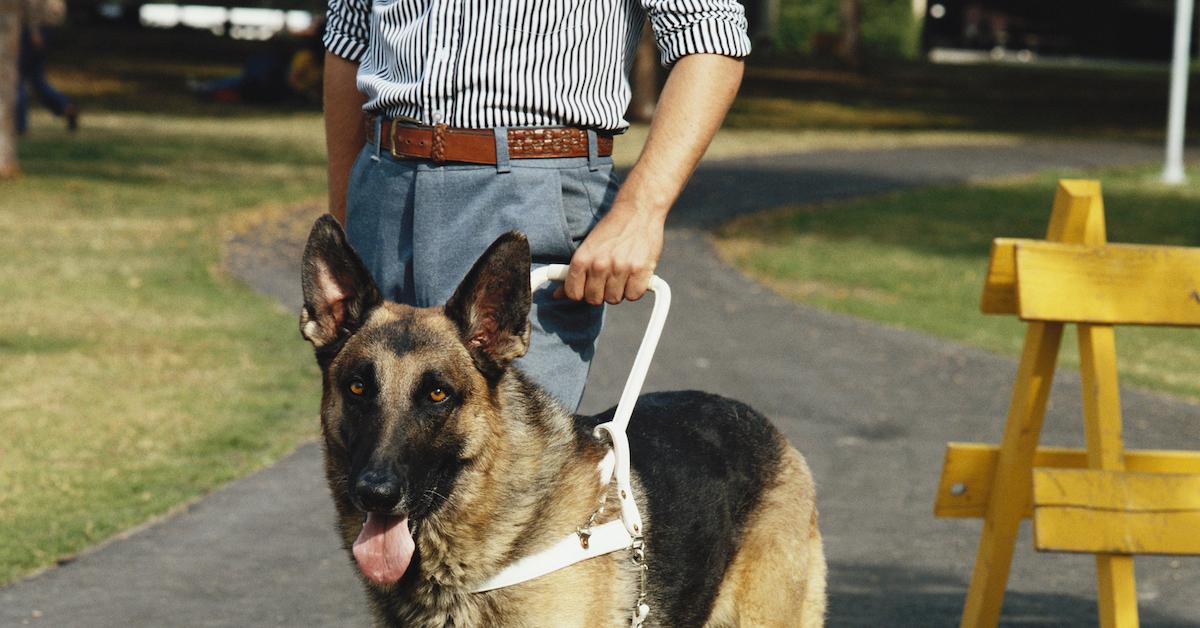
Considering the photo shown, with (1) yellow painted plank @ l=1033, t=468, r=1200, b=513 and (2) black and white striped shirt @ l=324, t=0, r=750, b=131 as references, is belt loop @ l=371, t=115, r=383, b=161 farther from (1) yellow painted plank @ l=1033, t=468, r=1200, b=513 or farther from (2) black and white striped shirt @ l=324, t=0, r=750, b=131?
(1) yellow painted plank @ l=1033, t=468, r=1200, b=513

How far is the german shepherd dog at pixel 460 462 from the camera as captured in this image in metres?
3.26

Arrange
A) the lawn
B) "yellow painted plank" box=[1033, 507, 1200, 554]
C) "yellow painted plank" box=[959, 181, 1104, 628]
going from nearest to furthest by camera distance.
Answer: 1. "yellow painted plank" box=[1033, 507, 1200, 554]
2. "yellow painted plank" box=[959, 181, 1104, 628]
3. the lawn

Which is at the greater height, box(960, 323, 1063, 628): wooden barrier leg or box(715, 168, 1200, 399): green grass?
box(960, 323, 1063, 628): wooden barrier leg

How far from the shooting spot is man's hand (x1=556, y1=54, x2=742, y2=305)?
337 cm

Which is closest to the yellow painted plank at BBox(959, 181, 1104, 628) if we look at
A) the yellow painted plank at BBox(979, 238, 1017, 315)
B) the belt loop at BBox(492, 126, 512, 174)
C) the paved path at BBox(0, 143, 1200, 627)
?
the yellow painted plank at BBox(979, 238, 1017, 315)

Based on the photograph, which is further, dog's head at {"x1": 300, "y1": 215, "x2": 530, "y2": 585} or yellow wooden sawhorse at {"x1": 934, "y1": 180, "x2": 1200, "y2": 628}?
yellow wooden sawhorse at {"x1": 934, "y1": 180, "x2": 1200, "y2": 628}

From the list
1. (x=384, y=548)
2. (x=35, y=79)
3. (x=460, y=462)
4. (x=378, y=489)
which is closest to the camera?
(x=378, y=489)

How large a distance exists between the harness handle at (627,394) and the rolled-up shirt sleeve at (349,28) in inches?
35.0

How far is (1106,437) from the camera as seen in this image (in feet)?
14.7

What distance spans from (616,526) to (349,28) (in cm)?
150

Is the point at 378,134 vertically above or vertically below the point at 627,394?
above

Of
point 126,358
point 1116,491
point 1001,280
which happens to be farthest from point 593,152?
point 126,358

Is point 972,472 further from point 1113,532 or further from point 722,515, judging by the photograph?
point 722,515

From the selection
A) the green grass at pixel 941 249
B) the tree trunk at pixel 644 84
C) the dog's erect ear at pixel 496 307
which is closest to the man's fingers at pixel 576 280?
the dog's erect ear at pixel 496 307
